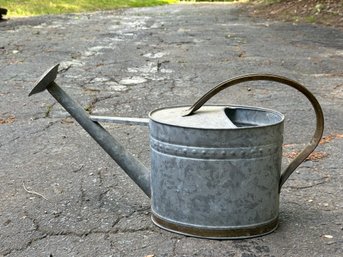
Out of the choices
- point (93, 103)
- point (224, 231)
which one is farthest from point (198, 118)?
point (93, 103)

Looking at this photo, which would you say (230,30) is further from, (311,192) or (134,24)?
(311,192)

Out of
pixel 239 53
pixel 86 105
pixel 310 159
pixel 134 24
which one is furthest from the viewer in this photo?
pixel 134 24

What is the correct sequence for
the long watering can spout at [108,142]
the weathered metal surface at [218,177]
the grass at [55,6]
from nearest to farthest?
the weathered metal surface at [218,177] < the long watering can spout at [108,142] < the grass at [55,6]

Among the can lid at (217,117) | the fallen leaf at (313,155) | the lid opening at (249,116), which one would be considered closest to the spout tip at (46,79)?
the can lid at (217,117)

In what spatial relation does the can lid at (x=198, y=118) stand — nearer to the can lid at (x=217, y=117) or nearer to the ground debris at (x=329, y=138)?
the can lid at (x=217, y=117)

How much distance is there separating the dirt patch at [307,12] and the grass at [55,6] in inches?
174

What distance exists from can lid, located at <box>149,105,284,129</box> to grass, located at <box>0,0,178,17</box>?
1049cm

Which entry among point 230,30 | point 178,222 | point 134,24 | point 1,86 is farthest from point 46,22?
point 178,222

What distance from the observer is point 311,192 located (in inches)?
105

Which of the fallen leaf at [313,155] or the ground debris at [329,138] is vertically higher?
the fallen leaf at [313,155]

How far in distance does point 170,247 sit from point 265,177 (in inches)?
16.7

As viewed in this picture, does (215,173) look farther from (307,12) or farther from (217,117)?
(307,12)

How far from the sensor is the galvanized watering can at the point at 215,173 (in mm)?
2115

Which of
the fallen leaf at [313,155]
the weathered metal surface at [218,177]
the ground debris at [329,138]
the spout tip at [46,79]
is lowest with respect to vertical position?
the ground debris at [329,138]
